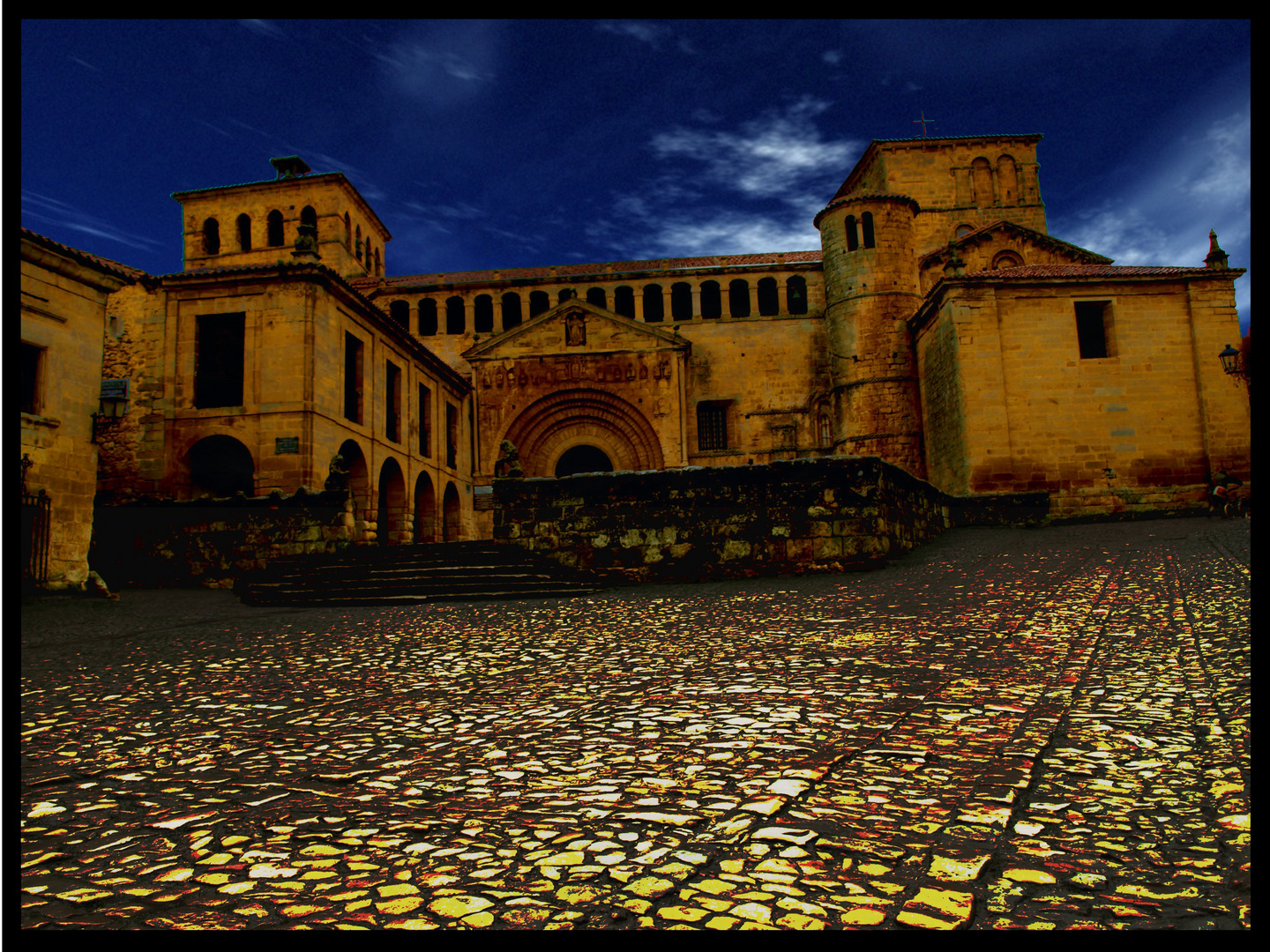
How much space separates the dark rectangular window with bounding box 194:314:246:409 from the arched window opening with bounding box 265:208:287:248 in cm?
2294

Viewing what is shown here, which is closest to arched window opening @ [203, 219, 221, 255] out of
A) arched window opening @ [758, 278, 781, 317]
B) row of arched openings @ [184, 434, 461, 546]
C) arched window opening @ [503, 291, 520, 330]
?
arched window opening @ [503, 291, 520, 330]

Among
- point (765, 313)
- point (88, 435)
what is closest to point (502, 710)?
point (88, 435)

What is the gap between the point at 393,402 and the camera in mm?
23578

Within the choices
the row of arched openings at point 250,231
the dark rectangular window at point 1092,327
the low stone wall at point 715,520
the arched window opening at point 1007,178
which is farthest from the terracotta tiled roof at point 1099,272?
the row of arched openings at point 250,231

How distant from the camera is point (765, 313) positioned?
3359 cm

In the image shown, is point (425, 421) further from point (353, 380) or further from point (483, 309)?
point (483, 309)

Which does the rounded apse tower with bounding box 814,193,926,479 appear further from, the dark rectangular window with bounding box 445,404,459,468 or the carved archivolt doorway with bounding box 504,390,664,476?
the dark rectangular window with bounding box 445,404,459,468

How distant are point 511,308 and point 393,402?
1251 cm

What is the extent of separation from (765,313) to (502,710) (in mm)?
31752

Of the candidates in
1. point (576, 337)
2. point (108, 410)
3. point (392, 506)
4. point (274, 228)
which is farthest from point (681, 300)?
point (108, 410)

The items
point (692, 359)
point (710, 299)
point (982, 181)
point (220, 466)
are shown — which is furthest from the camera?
point (982, 181)

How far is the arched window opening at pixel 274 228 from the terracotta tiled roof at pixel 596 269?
20.2 ft

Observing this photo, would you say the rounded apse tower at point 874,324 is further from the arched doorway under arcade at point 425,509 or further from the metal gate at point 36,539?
the metal gate at point 36,539

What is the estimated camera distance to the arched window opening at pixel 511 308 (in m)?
34.6
